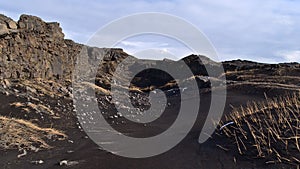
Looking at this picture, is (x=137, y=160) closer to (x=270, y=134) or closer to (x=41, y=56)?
(x=270, y=134)

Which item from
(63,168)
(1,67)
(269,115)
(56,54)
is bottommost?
(63,168)

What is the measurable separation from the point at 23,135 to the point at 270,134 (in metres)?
7.17

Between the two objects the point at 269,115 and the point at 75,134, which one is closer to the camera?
the point at 269,115

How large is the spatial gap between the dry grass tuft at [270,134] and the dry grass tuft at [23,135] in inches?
214

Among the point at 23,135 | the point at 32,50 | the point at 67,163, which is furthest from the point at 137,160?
the point at 32,50

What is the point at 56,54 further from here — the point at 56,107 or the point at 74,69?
the point at 56,107

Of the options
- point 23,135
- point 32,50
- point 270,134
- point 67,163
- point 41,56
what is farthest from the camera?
point 41,56

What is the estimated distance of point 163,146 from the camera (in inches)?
359

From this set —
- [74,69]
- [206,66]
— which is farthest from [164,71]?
[74,69]

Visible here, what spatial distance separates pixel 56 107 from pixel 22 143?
4.86 m

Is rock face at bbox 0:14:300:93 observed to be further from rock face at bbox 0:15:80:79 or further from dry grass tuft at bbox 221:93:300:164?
dry grass tuft at bbox 221:93:300:164

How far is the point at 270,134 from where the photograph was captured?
8172 mm

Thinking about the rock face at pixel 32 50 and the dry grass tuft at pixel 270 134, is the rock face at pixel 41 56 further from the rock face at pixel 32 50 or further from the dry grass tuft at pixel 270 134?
the dry grass tuft at pixel 270 134

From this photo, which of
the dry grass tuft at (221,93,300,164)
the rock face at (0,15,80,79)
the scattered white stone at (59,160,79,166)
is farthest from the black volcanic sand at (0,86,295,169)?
the rock face at (0,15,80,79)
